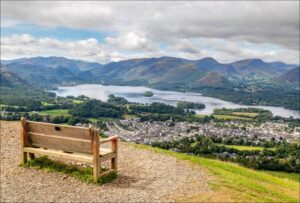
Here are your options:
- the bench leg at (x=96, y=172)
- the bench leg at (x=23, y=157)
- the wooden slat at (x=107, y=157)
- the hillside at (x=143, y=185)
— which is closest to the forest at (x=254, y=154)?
the hillside at (x=143, y=185)

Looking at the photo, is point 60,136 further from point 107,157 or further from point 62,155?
point 107,157

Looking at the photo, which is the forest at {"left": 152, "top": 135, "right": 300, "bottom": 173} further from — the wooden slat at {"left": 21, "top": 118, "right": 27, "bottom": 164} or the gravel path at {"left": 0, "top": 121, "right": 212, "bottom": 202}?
the wooden slat at {"left": 21, "top": 118, "right": 27, "bottom": 164}

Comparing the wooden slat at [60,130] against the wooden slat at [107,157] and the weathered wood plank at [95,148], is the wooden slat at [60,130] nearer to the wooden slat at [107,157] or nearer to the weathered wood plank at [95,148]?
the weathered wood plank at [95,148]

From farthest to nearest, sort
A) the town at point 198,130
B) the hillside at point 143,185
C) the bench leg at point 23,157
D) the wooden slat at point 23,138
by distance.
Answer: the town at point 198,130
the bench leg at point 23,157
the wooden slat at point 23,138
the hillside at point 143,185

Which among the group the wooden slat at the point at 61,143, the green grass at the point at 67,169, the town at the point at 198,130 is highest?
the wooden slat at the point at 61,143

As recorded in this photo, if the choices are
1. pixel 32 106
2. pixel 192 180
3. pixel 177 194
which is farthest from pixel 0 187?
pixel 32 106

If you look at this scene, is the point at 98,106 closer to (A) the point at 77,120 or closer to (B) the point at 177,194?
(A) the point at 77,120

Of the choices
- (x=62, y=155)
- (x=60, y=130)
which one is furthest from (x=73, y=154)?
(x=60, y=130)
